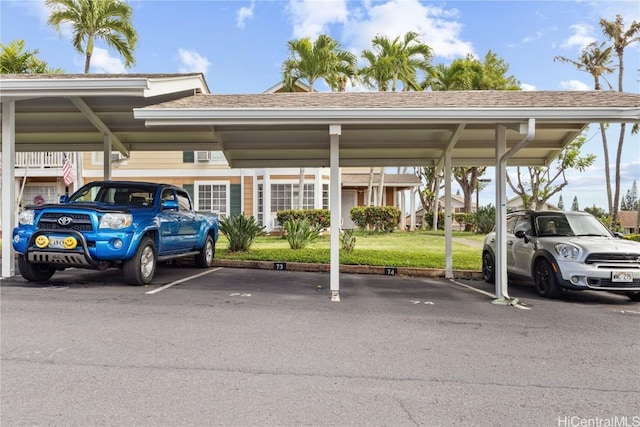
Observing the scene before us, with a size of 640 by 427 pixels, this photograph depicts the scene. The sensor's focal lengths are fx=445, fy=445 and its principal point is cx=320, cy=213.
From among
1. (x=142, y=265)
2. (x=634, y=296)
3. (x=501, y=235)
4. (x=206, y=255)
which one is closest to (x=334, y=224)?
(x=501, y=235)

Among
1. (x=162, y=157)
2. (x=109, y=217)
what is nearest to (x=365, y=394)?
(x=109, y=217)

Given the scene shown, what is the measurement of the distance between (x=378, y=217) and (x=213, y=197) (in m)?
8.86

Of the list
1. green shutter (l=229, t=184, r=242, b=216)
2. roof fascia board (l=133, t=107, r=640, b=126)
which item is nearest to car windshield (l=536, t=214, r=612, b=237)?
roof fascia board (l=133, t=107, r=640, b=126)

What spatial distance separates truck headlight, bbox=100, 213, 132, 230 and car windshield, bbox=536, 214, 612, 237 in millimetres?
7647

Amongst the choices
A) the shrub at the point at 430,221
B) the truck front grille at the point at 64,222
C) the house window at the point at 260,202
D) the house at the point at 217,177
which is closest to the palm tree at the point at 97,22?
the house at the point at 217,177

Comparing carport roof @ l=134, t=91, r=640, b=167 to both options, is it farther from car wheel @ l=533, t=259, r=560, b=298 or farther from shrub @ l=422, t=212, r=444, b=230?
shrub @ l=422, t=212, r=444, b=230

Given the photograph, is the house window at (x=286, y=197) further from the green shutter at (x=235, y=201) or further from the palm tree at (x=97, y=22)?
the palm tree at (x=97, y=22)

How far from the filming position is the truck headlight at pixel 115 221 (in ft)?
24.4

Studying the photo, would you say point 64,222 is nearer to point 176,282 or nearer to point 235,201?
point 176,282

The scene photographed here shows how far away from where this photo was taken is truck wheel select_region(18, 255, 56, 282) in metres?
7.88

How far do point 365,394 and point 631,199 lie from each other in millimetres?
123697

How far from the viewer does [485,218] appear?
23.1 meters

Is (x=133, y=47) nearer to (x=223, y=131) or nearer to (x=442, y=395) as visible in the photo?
(x=223, y=131)

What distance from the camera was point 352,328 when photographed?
5445 millimetres
